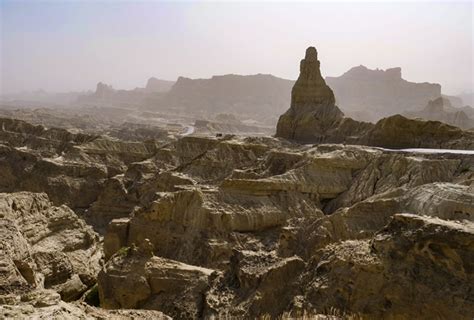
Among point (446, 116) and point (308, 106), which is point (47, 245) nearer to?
point (308, 106)

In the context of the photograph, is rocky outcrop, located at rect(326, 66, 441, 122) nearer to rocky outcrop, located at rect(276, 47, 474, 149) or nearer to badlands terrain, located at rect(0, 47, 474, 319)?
rocky outcrop, located at rect(276, 47, 474, 149)

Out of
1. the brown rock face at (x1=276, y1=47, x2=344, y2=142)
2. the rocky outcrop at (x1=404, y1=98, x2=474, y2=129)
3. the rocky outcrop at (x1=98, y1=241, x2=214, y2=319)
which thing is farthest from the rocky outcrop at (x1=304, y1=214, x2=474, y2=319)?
the rocky outcrop at (x1=404, y1=98, x2=474, y2=129)

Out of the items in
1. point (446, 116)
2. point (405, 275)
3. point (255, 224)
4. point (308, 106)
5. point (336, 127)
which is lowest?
point (255, 224)

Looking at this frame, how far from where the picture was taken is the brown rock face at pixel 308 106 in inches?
1850

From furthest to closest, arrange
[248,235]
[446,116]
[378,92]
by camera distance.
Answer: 1. [378,92]
2. [446,116]
3. [248,235]

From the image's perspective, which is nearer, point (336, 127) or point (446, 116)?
point (336, 127)

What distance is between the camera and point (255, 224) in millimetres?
27172

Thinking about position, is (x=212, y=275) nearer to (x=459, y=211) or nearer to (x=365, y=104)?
(x=459, y=211)

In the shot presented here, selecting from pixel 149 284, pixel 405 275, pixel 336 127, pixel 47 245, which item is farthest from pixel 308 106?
pixel 405 275

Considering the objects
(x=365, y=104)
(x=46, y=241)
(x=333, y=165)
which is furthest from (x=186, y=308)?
(x=365, y=104)

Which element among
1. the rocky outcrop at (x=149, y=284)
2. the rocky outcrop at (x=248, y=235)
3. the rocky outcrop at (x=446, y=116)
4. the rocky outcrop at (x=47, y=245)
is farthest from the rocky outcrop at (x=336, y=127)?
the rocky outcrop at (x=446, y=116)

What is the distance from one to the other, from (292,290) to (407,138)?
2840cm

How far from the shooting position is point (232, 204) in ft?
90.2

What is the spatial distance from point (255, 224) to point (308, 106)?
82.5ft
